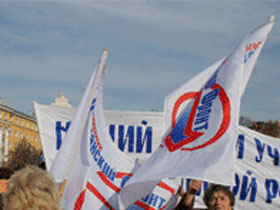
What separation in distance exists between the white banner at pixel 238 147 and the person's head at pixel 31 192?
3.28 m

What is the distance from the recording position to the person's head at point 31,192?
2.39m

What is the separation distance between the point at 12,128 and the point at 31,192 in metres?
94.6

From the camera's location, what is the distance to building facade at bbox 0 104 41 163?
89.1 metres

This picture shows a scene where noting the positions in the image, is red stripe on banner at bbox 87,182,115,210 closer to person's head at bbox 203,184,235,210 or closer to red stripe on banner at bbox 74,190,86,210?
red stripe on banner at bbox 74,190,86,210

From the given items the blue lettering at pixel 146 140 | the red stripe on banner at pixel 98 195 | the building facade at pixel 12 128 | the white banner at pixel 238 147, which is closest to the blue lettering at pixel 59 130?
the white banner at pixel 238 147

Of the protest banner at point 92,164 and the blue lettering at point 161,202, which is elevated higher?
the protest banner at point 92,164

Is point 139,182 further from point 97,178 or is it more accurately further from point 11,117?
point 11,117

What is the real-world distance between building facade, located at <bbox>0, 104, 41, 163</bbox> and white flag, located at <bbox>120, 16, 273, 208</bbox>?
3351 inches

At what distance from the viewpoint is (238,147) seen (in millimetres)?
5980

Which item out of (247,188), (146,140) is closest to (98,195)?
Result: (146,140)

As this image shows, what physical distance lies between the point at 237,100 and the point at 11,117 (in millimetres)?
93453

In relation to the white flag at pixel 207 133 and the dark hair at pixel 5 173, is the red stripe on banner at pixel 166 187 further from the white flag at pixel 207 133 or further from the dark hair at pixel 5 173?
the dark hair at pixel 5 173

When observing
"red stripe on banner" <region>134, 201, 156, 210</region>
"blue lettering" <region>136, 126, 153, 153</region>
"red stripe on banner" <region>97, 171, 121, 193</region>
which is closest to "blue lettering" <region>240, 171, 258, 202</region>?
"blue lettering" <region>136, 126, 153, 153</region>

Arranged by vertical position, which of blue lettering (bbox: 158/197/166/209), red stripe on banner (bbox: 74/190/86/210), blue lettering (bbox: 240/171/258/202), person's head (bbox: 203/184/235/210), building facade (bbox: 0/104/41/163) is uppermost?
building facade (bbox: 0/104/41/163)
